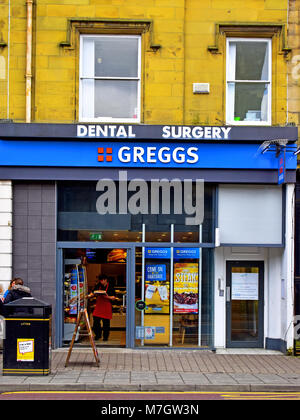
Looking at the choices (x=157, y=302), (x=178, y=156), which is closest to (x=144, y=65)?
(x=178, y=156)

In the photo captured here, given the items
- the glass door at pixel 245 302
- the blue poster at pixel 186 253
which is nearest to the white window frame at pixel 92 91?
the blue poster at pixel 186 253

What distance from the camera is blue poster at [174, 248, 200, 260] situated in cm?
1302

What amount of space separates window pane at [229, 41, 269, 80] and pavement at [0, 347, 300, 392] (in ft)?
21.8

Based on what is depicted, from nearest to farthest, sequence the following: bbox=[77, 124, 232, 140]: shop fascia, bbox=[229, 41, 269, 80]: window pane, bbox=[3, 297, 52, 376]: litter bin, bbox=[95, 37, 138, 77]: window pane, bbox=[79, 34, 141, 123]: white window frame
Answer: bbox=[3, 297, 52, 376]: litter bin < bbox=[77, 124, 232, 140]: shop fascia < bbox=[79, 34, 141, 123]: white window frame < bbox=[95, 37, 138, 77]: window pane < bbox=[229, 41, 269, 80]: window pane

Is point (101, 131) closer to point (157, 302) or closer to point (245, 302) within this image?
point (157, 302)

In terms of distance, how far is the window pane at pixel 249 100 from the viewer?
1330 cm

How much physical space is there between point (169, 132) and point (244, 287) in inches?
165

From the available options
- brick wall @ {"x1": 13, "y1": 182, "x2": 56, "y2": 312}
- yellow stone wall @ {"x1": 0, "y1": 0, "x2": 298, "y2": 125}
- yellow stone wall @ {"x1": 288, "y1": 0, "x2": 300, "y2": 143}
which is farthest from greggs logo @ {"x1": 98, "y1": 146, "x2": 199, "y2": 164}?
yellow stone wall @ {"x1": 288, "y1": 0, "x2": 300, "y2": 143}

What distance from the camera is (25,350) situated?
9.89 metres

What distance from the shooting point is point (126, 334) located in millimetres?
12891

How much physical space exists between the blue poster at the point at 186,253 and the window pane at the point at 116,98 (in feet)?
11.2

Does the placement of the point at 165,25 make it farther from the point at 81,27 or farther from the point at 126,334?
the point at 126,334

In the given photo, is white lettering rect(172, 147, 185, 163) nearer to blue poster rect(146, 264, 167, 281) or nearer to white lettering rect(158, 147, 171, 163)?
white lettering rect(158, 147, 171, 163)

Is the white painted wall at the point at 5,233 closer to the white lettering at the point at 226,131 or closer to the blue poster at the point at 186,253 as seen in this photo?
the blue poster at the point at 186,253
